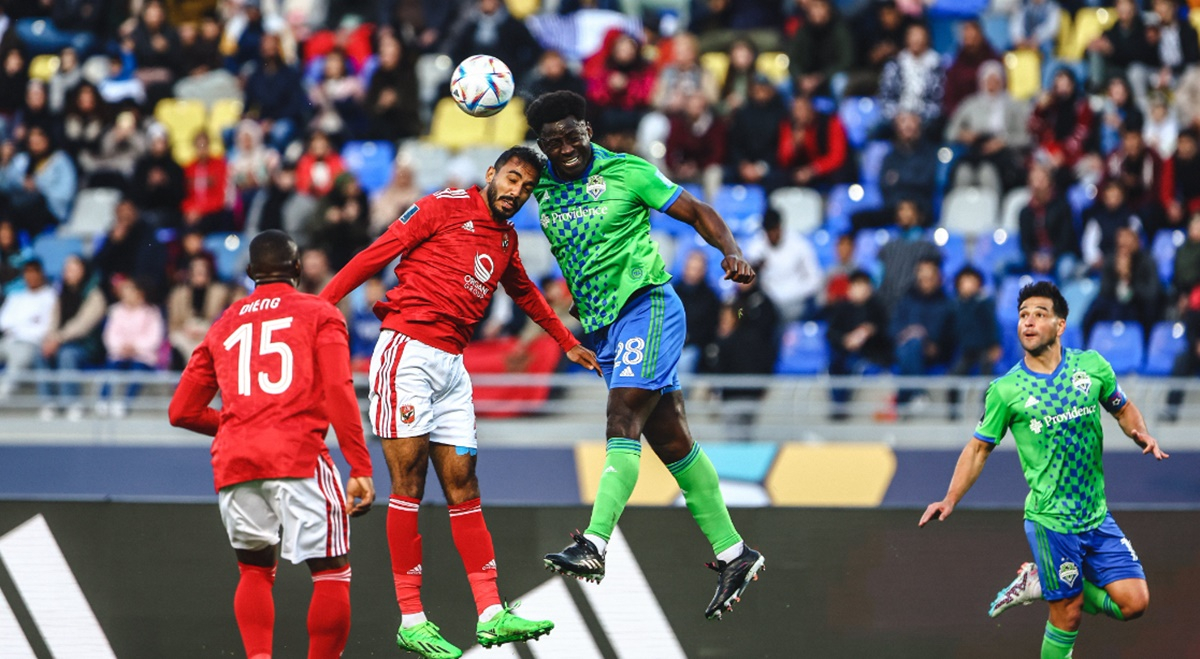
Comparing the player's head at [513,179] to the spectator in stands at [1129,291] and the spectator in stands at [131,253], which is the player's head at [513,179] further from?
the spectator in stands at [131,253]

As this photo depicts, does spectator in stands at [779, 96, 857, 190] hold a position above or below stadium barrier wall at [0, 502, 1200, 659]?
above

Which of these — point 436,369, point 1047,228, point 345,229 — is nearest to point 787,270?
point 1047,228

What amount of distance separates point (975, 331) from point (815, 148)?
2787 mm

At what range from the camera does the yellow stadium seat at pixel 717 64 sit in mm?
14536

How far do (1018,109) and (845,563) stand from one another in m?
6.85

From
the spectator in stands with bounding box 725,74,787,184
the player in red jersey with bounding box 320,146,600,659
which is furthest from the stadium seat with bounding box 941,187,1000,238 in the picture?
the player in red jersey with bounding box 320,146,600,659

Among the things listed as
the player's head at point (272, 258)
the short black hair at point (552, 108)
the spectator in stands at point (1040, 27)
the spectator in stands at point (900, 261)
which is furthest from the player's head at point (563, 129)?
the spectator in stands at point (1040, 27)

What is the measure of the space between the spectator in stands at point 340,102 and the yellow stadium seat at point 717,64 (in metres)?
3.29

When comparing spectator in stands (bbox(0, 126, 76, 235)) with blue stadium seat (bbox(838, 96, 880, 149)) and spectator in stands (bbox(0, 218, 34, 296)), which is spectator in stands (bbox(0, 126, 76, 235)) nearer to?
spectator in stands (bbox(0, 218, 34, 296))

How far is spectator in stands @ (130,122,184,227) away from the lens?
13.9 metres

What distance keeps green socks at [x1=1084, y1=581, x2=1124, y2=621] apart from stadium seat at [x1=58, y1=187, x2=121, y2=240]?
9590 millimetres

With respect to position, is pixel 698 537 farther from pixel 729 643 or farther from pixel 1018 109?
pixel 1018 109

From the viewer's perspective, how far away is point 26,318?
1267 cm

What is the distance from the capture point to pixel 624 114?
45.8 ft
